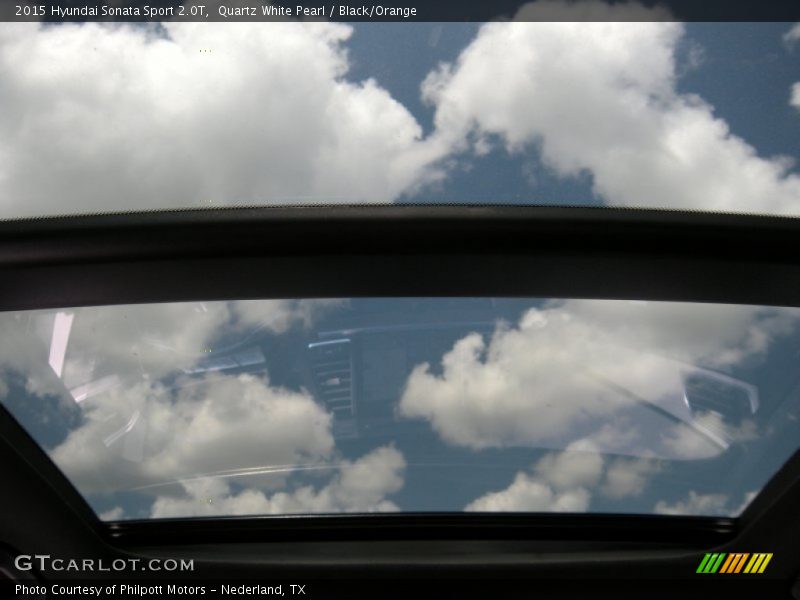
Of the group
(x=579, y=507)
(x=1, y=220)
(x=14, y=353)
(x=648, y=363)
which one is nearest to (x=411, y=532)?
(x=579, y=507)

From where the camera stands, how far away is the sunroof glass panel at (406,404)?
3.22 m

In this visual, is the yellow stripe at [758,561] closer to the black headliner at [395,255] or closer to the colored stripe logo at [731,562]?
the colored stripe logo at [731,562]

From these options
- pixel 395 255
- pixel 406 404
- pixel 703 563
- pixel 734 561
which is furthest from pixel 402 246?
pixel 734 561

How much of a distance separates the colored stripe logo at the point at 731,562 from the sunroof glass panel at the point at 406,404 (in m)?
0.22

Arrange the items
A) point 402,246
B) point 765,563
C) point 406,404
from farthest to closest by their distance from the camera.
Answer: point 765,563
point 406,404
point 402,246

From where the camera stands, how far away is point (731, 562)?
364cm

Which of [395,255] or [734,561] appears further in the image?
[734,561]

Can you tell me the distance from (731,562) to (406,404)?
1825 millimetres

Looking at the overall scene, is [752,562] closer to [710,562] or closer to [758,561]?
[758,561]

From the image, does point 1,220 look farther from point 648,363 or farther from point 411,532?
point 648,363

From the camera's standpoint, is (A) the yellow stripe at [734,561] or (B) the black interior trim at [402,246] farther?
(A) the yellow stripe at [734,561]

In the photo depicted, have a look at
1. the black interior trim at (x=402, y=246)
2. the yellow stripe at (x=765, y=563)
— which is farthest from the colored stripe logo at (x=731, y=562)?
the black interior trim at (x=402, y=246)

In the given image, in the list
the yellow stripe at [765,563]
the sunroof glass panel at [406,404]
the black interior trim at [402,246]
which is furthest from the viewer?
the yellow stripe at [765,563]

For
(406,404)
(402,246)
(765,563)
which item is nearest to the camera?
(402,246)
